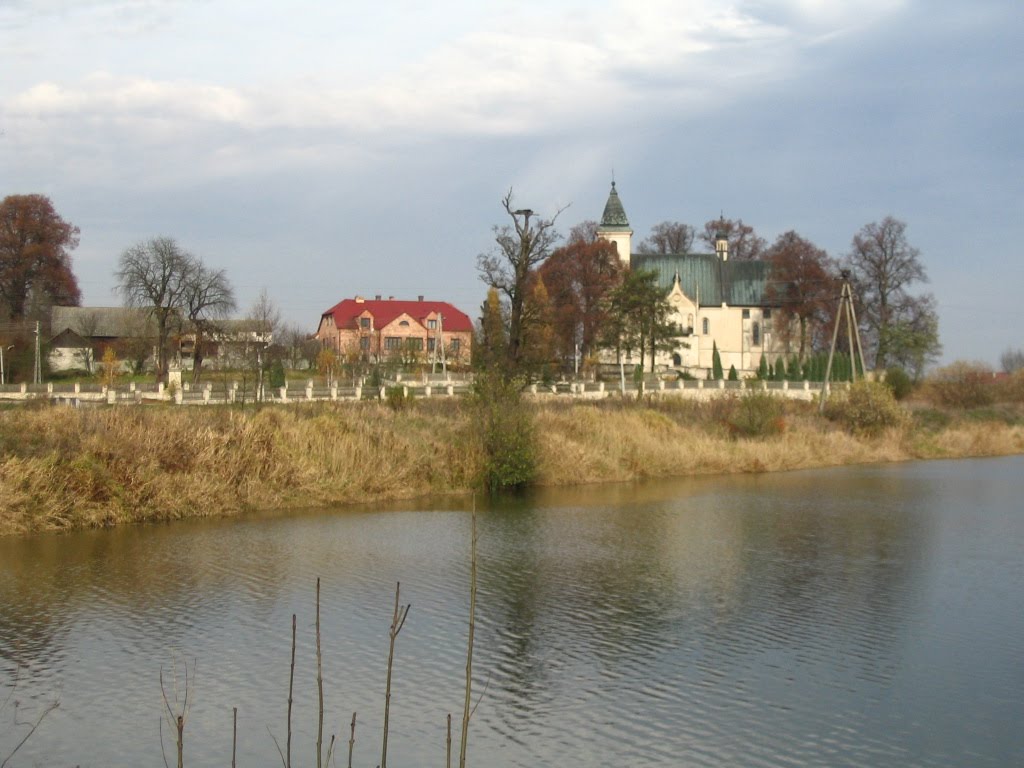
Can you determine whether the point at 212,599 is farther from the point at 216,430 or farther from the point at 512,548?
the point at 216,430

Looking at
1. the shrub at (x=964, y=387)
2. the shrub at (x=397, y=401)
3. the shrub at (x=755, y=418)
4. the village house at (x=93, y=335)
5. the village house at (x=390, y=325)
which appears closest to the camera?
the shrub at (x=397, y=401)

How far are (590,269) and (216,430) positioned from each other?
54.5m

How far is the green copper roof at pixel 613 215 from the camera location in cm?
9544

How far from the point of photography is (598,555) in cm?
2078

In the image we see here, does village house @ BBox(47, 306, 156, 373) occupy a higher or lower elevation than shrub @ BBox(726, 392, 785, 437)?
higher

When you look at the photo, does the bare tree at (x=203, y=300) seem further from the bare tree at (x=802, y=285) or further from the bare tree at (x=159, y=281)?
the bare tree at (x=802, y=285)

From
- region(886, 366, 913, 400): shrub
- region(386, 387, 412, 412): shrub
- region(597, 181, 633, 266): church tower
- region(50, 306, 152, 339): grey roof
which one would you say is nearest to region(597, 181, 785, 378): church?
region(597, 181, 633, 266): church tower

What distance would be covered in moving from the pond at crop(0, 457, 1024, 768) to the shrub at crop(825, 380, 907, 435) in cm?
2050

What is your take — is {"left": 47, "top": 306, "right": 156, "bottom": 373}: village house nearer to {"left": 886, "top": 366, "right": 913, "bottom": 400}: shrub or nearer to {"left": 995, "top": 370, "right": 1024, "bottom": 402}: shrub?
{"left": 886, "top": 366, "right": 913, "bottom": 400}: shrub

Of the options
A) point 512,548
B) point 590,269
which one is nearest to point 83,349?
point 590,269

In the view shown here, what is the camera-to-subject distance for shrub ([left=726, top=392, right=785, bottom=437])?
4066 centimetres

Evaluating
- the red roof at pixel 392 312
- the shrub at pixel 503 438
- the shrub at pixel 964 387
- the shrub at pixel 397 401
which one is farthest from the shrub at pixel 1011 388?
the red roof at pixel 392 312

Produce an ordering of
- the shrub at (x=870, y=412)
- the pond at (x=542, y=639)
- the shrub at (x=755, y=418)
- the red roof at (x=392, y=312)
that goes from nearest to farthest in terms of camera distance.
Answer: the pond at (x=542, y=639) → the shrub at (x=755, y=418) → the shrub at (x=870, y=412) → the red roof at (x=392, y=312)

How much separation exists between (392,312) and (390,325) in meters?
2.92
